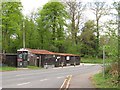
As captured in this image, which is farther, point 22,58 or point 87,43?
point 87,43

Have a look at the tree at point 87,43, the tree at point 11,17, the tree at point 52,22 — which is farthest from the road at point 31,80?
the tree at point 87,43

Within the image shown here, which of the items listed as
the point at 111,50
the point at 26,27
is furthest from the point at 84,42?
the point at 111,50

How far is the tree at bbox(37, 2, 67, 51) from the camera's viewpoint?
212 ft

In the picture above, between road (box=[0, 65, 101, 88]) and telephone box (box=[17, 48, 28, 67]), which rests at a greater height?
telephone box (box=[17, 48, 28, 67])

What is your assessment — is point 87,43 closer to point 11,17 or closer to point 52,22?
point 52,22

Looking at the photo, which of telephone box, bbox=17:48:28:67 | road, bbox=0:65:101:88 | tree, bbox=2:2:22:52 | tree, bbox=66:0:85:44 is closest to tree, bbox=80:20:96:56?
tree, bbox=66:0:85:44

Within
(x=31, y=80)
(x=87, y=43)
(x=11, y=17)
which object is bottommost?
(x=31, y=80)

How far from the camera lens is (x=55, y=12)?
66125mm

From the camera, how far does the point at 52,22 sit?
65.1 metres

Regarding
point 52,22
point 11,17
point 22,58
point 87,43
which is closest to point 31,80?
point 22,58

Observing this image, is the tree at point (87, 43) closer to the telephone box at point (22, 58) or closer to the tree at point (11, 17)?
the tree at point (11, 17)

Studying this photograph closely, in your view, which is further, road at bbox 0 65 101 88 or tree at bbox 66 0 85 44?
tree at bbox 66 0 85 44

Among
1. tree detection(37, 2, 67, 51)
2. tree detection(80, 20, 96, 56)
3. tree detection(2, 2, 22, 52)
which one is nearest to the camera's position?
tree detection(2, 2, 22, 52)

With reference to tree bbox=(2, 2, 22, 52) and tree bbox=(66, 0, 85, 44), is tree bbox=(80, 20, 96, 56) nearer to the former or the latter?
tree bbox=(66, 0, 85, 44)
